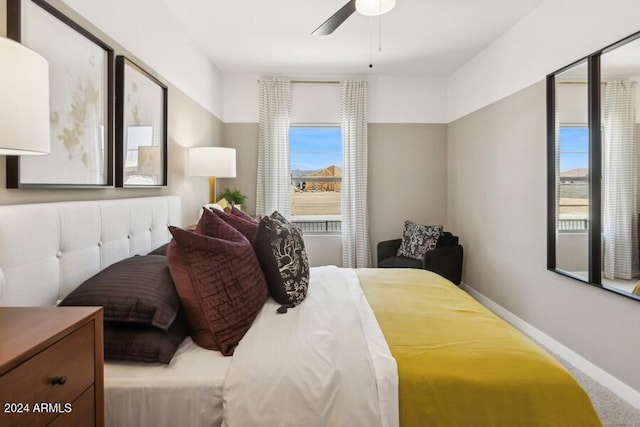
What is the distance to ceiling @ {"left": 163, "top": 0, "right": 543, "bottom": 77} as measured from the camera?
292cm

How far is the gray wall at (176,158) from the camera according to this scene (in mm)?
1450

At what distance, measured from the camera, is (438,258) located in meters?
3.84

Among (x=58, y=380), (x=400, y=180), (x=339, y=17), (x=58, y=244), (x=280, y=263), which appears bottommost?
(x=58, y=380)

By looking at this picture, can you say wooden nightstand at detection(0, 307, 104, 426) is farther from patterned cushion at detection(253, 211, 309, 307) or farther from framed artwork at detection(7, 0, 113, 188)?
patterned cushion at detection(253, 211, 309, 307)

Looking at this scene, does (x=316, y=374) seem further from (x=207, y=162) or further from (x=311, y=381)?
(x=207, y=162)

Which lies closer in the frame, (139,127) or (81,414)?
(81,414)

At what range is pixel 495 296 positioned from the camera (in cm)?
368

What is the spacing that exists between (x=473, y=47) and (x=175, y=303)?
3776mm

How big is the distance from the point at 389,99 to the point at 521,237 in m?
2.42

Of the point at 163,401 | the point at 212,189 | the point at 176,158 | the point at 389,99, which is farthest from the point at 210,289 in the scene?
the point at 389,99

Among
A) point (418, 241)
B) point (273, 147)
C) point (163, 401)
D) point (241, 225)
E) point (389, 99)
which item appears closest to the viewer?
point (163, 401)

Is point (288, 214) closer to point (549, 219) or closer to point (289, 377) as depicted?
point (549, 219)

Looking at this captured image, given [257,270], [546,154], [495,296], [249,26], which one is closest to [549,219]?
[546,154]

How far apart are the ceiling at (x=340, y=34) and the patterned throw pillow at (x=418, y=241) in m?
1.92
